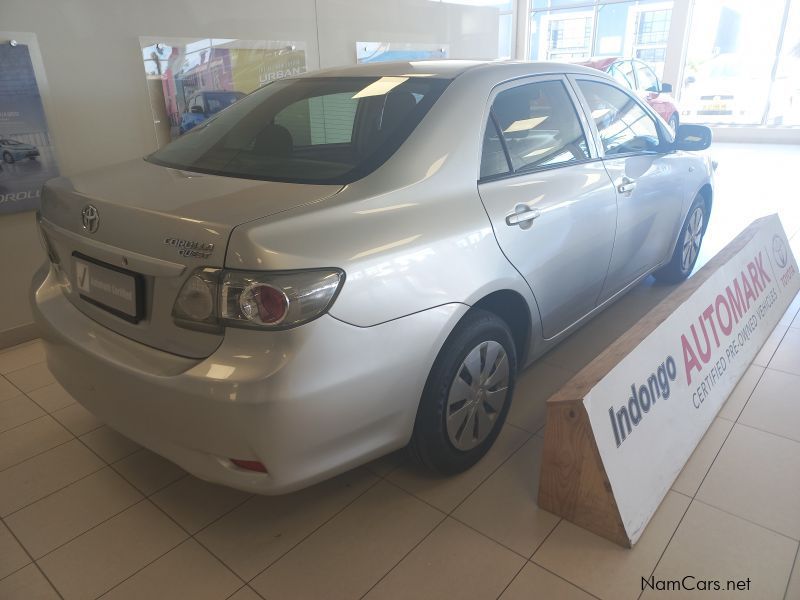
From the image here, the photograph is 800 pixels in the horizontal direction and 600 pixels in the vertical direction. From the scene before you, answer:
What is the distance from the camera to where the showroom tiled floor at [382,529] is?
5.17 ft

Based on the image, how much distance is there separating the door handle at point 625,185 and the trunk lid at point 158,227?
4.67 feet

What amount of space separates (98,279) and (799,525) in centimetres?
214

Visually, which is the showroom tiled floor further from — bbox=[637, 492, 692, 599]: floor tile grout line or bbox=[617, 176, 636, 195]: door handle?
bbox=[617, 176, 636, 195]: door handle

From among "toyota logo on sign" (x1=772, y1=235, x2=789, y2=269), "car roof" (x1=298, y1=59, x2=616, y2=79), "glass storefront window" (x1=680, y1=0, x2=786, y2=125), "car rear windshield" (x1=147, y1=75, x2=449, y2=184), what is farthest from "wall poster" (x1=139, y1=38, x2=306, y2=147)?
"glass storefront window" (x1=680, y1=0, x2=786, y2=125)

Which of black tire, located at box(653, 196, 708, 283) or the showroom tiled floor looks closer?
the showroom tiled floor

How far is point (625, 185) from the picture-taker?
247cm

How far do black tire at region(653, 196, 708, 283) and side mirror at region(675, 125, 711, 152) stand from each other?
0.41 m

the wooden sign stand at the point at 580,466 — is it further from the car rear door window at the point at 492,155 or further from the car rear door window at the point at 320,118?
the car rear door window at the point at 320,118

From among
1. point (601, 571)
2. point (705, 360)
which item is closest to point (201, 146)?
point (601, 571)

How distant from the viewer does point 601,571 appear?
1.59 m

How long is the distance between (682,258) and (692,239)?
17 centimetres

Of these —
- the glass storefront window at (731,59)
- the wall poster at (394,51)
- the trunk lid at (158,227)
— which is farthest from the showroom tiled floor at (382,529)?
the glass storefront window at (731,59)

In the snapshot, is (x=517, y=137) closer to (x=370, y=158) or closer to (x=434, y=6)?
(x=370, y=158)

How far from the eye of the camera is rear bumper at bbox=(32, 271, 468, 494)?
1.31 meters
